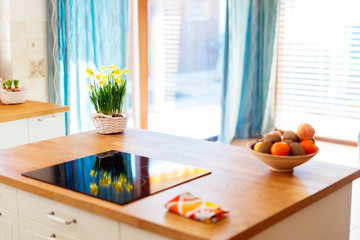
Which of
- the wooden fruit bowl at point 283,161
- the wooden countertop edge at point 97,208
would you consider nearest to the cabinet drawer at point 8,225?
the wooden countertop edge at point 97,208

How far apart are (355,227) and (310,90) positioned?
9.82 feet

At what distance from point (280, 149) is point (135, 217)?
28.7 inches

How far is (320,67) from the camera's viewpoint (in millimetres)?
6418

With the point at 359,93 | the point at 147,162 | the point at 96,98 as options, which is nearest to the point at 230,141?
the point at 359,93

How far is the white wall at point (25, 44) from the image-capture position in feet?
13.7

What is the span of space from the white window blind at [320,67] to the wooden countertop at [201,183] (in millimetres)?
3896

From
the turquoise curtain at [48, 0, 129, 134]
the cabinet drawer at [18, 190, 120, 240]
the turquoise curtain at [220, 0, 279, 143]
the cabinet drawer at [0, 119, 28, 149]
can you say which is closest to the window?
the turquoise curtain at [220, 0, 279, 143]

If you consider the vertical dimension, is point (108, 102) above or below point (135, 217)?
above

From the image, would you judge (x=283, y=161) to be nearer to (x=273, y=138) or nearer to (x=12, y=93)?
(x=273, y=138)

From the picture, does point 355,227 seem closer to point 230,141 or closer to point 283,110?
point 230,141

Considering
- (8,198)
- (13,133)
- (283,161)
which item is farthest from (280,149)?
(13,133)

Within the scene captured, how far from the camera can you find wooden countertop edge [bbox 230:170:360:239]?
168 centimetres

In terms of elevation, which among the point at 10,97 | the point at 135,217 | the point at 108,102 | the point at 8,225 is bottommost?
the point at 8,225

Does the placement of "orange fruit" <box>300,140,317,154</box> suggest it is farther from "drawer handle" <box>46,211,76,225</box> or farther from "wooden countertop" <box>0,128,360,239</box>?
"drawer handle" <box>46,211,76,225</box>
